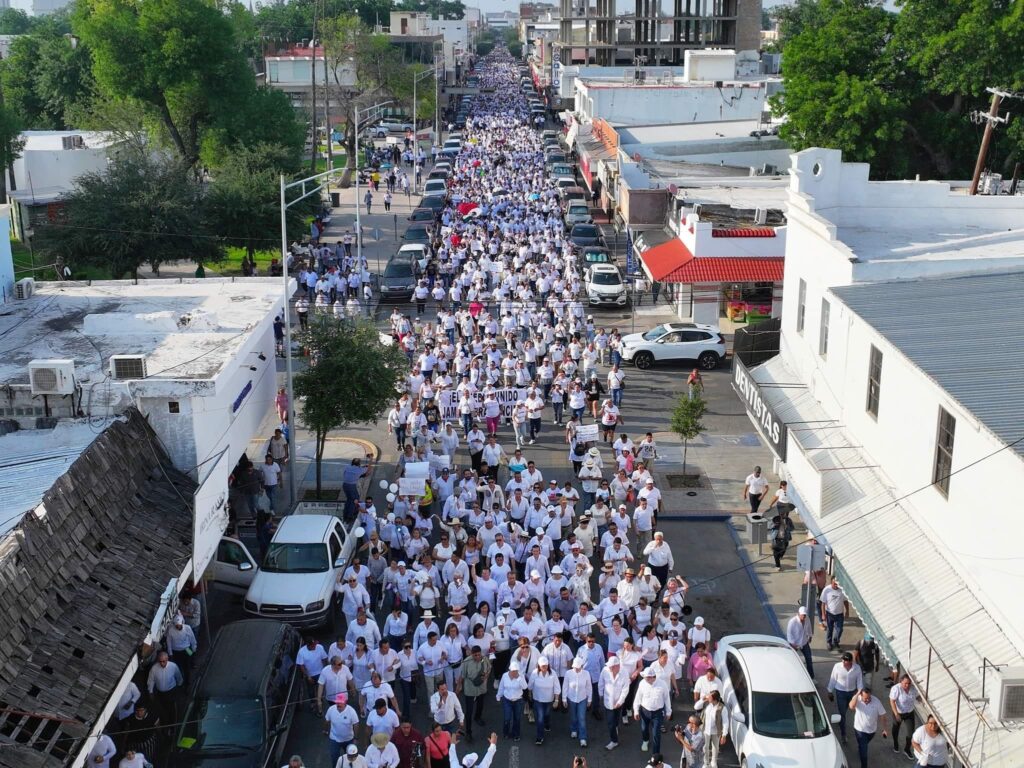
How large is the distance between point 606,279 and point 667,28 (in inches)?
2962

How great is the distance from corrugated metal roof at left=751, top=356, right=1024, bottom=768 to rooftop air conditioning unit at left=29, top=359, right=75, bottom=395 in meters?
10.9

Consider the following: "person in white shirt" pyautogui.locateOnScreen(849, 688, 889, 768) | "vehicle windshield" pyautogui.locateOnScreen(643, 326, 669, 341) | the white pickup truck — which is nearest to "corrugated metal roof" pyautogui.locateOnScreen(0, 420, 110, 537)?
the white pickup truck

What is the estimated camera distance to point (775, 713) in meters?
13.3

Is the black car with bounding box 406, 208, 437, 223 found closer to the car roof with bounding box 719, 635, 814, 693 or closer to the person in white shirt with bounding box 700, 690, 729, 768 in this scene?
the car roof with bounding box 719, 635, 814, 693

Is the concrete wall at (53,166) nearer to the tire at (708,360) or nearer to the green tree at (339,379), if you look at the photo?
the tire at (708,360)

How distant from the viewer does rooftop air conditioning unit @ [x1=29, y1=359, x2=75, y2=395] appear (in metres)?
16.3

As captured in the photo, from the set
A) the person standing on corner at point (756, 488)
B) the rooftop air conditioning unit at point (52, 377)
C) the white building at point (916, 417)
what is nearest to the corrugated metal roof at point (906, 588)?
the white building at point (916, 417)

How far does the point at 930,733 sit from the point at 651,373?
18295 millimetres

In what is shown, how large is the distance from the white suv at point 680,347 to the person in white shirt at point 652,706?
16.7 meters

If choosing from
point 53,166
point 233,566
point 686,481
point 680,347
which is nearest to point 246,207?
point 53,166

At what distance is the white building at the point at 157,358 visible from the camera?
16.9 metres

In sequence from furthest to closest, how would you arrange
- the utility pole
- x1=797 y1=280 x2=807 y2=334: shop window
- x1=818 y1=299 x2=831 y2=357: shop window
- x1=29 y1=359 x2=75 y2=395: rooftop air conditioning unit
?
the utility pole → x1=797 y1=280 x2=807 y2=334: shop window → x1=818 y1=299 x2=831 y2=357: shop window → x1=29 y1=359 x2=75 y2=395: rooftop air conditioning unit

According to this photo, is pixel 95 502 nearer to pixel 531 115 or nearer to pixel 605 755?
pixel 605 755

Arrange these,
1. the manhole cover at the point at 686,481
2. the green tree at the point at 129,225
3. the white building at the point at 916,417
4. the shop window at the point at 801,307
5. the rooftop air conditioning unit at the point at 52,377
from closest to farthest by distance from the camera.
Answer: the white building at the point at 916,417
the rooftop air conditioning unit at the point at 52,377
the shop window at the point at 801,307
the manhole cover at the point at 686,481
the green tree at the point at 129,225
